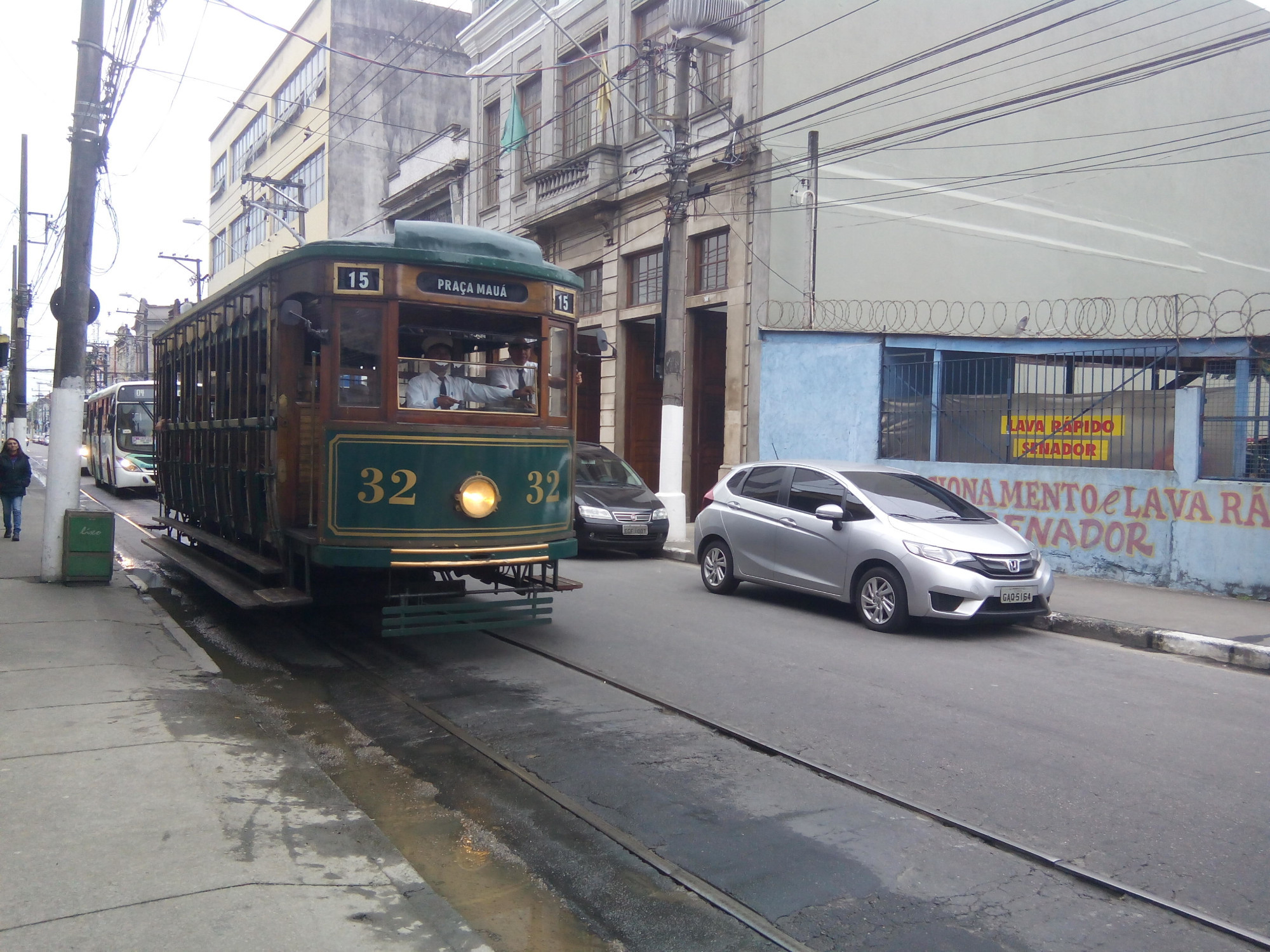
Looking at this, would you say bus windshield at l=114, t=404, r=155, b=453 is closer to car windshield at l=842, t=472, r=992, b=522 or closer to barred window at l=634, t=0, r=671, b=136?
barred window at l=634, t=0, r=671, b=136

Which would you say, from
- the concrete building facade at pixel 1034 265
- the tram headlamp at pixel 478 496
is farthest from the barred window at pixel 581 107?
the tram headlamp at pixel 478 496

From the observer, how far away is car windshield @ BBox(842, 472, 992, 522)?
10.2m

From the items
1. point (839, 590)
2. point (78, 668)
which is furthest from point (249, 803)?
point (839, 590)

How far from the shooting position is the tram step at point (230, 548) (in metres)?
8.84

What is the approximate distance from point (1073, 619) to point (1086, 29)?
1817 cm

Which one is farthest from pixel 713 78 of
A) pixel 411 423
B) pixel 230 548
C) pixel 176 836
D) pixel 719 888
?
pixel 176 836

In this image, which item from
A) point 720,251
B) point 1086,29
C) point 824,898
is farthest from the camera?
point 1086,29

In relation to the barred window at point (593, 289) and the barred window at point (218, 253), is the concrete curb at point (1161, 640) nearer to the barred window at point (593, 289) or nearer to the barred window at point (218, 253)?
the barred window at point (593, 289)

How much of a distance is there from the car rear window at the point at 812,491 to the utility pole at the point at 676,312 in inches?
231

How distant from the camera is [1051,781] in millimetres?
5562

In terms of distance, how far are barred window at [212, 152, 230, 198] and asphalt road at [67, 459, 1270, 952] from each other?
51579 mm

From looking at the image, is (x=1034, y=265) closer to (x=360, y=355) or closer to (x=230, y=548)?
(x=230, y=548)

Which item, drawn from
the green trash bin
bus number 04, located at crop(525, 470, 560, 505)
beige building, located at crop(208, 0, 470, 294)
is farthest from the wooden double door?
beige building, located at crop(208, 0, 470, 294)

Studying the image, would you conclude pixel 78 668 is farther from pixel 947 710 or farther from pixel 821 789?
pixel 947 710
